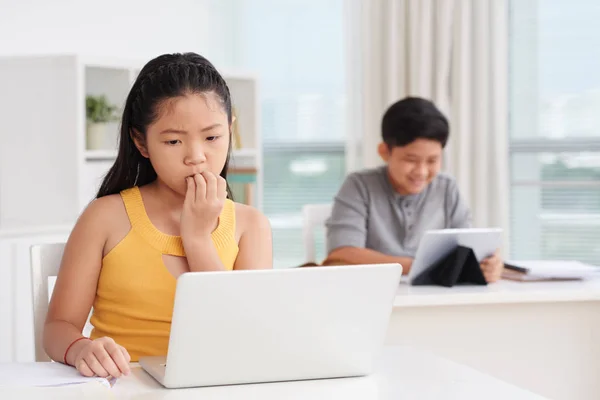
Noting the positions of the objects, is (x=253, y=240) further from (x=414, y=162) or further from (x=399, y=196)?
(x=399, y=196)

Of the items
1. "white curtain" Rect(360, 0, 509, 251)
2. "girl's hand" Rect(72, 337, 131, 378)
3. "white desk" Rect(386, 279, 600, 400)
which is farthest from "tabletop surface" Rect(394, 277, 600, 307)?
"white curtain" Rect(360, 0, 509, 251)

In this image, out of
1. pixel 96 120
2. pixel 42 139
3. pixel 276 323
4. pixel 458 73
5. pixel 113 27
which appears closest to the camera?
pixel 276 323

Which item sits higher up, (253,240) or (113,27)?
(113,27)

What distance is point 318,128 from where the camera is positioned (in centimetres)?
485

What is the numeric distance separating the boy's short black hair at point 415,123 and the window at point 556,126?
1856mm

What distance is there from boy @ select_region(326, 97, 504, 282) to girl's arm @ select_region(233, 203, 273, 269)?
3.59 feet

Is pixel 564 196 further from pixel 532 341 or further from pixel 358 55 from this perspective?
pixel 532 341

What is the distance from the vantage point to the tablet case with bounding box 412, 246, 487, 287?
2.33 m

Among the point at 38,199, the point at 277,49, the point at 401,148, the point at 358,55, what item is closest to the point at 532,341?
the point at 401,148

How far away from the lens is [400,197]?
2.93 metres

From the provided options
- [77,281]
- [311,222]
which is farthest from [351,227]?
[77,281]

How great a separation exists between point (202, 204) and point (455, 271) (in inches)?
41.0

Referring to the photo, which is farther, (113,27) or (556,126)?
(556,126)

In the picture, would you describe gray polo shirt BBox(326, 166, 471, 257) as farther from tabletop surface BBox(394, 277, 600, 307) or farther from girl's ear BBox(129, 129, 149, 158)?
girl's ear BBox(129, 129, 149, 158)
